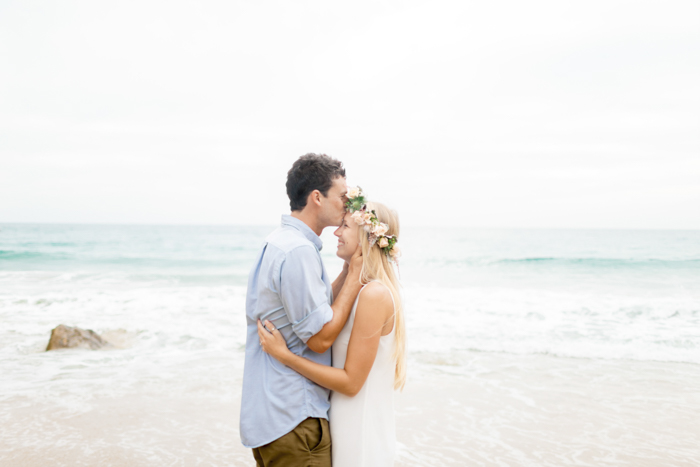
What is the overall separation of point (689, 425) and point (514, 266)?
20603 millimetres

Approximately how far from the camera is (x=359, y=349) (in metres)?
2.29

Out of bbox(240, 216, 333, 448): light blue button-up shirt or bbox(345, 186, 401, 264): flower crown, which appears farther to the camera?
bbox(345, 186, 401, 264): flower crown

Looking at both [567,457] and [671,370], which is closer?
[567,457]

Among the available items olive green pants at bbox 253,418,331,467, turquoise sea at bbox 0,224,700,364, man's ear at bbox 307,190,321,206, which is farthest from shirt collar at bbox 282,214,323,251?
turquoise sea at bbox 0,224,700,364

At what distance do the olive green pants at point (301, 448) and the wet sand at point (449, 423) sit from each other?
233cm

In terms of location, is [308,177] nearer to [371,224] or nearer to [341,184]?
[341,184]

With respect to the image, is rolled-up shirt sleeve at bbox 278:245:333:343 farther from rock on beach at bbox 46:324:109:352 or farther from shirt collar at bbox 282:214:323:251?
rock on beach at bbox 46:324:109:352

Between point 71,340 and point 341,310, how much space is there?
7545mm

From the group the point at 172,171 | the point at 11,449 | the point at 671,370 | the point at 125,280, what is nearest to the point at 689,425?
the point at 671,370

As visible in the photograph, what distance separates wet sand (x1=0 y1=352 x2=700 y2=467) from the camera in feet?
14.4

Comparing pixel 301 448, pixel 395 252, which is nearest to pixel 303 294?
pixel 395 252

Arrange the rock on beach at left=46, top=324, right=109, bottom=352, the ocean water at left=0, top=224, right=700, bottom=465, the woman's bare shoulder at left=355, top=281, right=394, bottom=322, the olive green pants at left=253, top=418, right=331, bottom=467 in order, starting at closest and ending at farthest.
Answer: the olive green pants at left=253, top=418, right=331, bottom=467
the woman's bare shoulder at left=355, top=281, right=394, bottom=322
the ocean water at left=0, top=224, right=700, bottom=465
the rock on beach at left=46, top=324, right=109, bottom=352

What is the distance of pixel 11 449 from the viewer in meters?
4.37

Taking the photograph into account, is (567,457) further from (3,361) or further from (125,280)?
(125,280)
